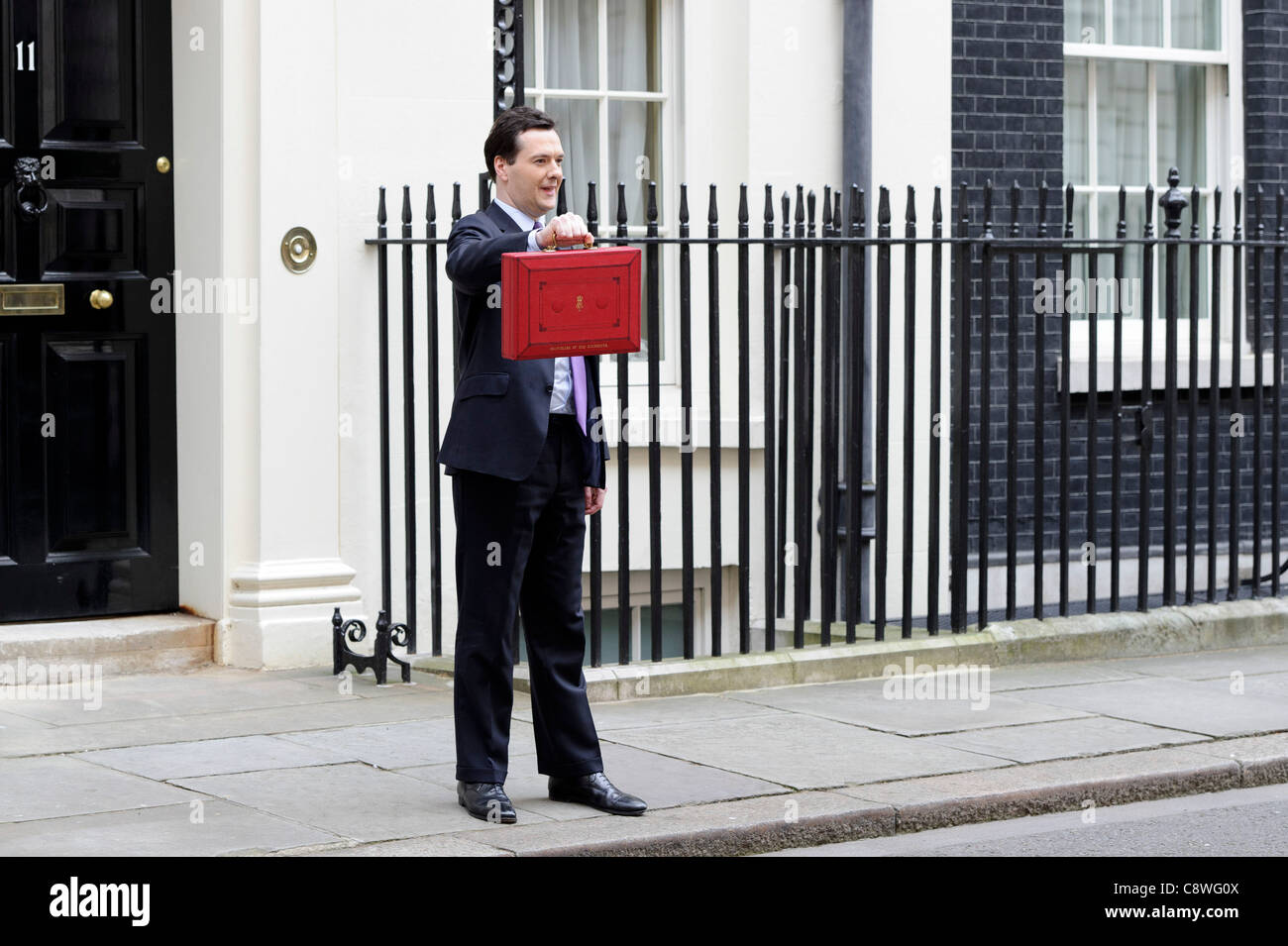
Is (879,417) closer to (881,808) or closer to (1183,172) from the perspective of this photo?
(881,808)

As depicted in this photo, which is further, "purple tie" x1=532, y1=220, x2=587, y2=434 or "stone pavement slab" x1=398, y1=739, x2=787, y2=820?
"stone pavement slab" x1=398, y1=739, x2=787, y2=820

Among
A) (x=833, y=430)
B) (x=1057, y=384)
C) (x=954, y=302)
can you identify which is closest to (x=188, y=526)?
(x=833, y=430)

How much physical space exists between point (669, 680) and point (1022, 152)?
3861 mm

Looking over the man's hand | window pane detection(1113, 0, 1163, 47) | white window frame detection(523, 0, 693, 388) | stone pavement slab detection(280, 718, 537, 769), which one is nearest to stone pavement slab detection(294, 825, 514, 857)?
stone pavement slab detection(280, 718, 537, 769)

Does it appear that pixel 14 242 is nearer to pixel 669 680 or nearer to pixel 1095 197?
pixel 669 680

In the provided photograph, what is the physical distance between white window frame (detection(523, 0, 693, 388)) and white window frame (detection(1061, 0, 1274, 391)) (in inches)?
91.2

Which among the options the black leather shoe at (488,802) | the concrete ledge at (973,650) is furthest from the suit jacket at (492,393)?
the concrete ledge at (973,650)

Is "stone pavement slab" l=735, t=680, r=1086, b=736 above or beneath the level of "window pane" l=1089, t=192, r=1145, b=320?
beneath

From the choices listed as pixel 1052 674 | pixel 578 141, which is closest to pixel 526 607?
pixel 1052 674

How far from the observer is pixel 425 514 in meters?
8.47

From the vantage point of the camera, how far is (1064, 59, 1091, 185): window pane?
34.9 feet

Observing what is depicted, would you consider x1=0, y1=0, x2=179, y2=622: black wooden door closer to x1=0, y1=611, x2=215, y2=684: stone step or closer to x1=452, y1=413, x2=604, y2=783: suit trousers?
x1=0, y1=611, x2=215, y2=684: stone step

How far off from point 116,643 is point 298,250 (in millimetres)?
1729

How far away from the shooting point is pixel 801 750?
679cm
